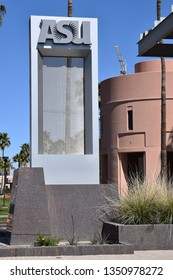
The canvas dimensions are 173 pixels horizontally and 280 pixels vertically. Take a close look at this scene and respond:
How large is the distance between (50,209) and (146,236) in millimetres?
3035

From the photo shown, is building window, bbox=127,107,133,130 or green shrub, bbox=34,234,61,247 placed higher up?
building window, bbox=127,107,133,130

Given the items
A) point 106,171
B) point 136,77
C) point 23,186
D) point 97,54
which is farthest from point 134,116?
point 23,186

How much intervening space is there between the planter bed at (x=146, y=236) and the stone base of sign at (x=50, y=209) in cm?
172

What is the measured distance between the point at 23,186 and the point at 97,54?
4.74 meters

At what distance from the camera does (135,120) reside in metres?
43.0

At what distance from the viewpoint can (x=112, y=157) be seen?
148ft

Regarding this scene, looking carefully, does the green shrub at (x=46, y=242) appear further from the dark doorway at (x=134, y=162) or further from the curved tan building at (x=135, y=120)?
the dark doorway at (x=134, y=162)

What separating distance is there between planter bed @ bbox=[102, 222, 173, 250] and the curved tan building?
27.1 meters

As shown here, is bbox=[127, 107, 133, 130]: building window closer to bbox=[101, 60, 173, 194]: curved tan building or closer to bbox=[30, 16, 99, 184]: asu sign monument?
bbox=[101, 60, 173, 194]: curved tan building

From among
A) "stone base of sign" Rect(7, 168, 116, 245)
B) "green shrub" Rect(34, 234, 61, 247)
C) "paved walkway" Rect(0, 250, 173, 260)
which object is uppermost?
"stone base of sign" Rect(7, 168, 116, 245)

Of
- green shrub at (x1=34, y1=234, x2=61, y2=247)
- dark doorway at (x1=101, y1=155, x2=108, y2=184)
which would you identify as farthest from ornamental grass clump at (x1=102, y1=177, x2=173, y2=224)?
dark doorway at (x1=101, y1=155, x2=108, y2=184)

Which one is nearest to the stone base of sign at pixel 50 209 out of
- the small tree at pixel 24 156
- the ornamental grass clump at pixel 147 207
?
the ornamental grass clump at pixel 147 207

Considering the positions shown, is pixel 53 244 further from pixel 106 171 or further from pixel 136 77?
pixel 106 171

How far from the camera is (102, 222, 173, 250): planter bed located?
43.3 feet
